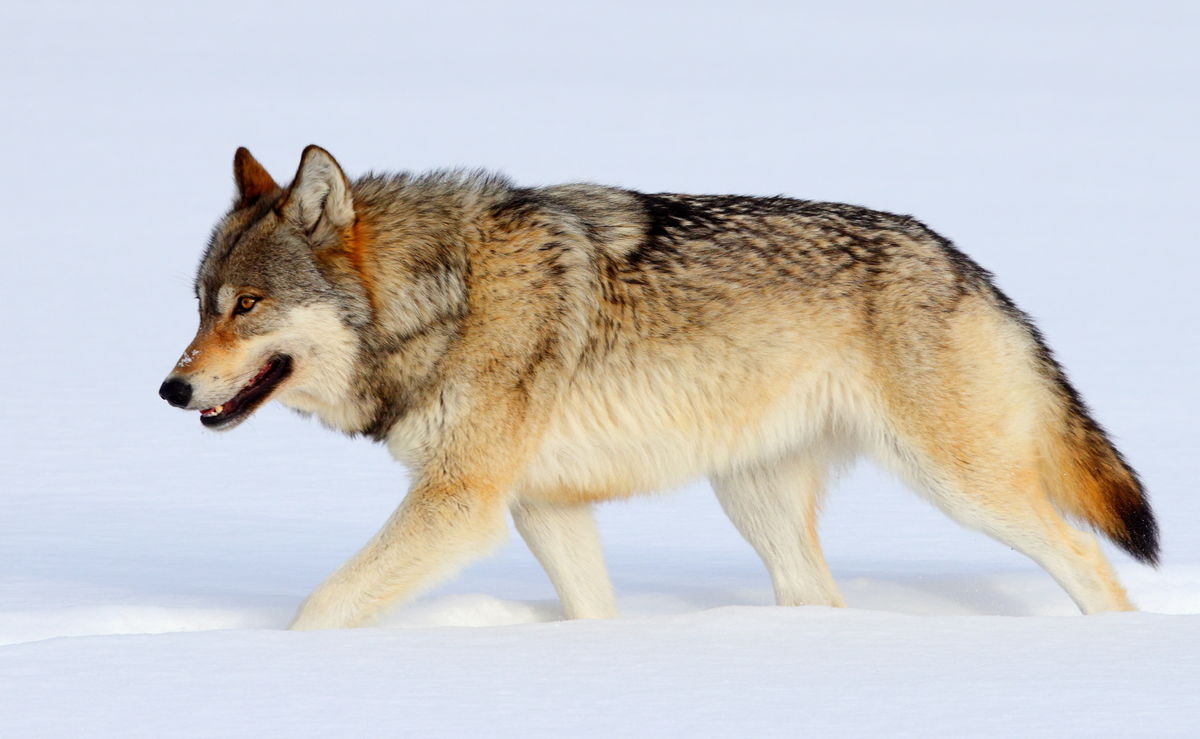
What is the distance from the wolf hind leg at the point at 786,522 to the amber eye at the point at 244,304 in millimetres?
1804

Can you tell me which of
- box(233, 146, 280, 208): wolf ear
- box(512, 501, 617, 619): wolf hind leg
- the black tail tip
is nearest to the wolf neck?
box(233, 146, 280, 208): wolf ear

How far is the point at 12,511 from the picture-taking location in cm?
755

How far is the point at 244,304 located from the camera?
15.7 ft

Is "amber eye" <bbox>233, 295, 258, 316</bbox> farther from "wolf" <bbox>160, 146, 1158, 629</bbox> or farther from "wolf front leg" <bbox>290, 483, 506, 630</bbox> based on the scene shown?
"wolf front leg" <bbox>290, 483, 506, 630</bbox>

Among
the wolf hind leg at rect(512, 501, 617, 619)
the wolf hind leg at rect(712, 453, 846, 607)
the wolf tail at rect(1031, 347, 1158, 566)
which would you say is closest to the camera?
the wolf hind leg at rect(512, 501, 617, 619)

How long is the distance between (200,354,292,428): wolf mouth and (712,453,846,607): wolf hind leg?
1.65 meters

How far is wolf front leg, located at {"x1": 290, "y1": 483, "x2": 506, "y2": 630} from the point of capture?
15.6ft

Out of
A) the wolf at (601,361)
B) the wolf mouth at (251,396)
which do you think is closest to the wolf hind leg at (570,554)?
the wolf at (601,361)

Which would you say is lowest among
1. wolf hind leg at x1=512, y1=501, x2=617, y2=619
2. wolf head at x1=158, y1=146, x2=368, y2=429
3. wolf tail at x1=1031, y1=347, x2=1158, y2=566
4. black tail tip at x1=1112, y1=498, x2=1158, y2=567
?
wolf hind leg at x1=512, y1=501, x2=617, y2=619

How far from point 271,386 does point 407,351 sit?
43cm

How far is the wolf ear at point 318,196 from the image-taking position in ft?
15.8

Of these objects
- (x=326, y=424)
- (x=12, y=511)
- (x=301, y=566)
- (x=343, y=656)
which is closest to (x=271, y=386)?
(x=326, y=424)

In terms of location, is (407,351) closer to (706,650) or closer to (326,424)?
(326,424)

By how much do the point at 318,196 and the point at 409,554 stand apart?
1135 mm
